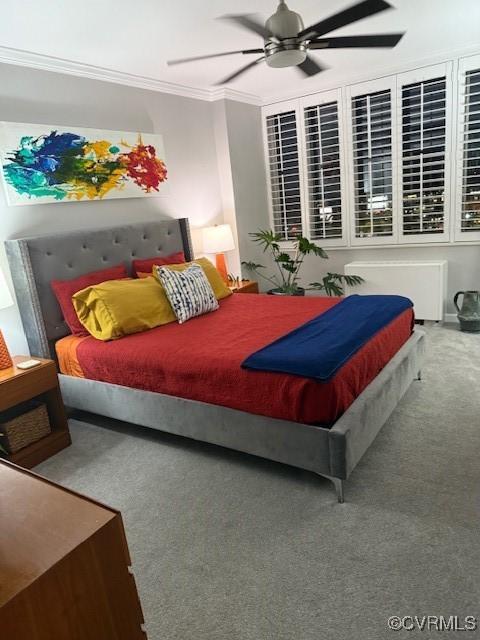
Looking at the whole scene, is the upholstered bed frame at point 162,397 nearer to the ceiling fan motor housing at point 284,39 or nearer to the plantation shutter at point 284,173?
the ceiling fan motor housing at point 284,39

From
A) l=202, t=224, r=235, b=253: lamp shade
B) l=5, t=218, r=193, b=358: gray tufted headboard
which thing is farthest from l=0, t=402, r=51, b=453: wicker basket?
l=202, t=224, r=235, b=253: lamp shade

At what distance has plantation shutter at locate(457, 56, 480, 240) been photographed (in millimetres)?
4086

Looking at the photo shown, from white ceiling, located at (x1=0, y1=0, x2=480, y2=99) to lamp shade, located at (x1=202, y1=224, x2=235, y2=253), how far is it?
4.49 ft

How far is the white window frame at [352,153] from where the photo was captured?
448cm

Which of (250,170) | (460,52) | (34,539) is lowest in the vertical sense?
(34,539)

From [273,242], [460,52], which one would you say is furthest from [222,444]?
[460,52]

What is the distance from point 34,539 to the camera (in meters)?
0.94

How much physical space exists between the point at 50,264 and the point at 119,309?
2.07 feet

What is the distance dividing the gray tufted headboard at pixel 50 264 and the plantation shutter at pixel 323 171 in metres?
2.36

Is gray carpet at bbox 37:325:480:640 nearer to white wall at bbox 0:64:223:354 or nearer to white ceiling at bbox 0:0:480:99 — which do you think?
white wall at bbox 0:64:223:354

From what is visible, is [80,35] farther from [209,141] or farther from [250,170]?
[250,170]

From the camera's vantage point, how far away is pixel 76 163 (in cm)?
341

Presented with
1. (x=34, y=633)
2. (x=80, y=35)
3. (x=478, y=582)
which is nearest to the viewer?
(x=34, y=633)

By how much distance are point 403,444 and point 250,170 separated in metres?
3.66
